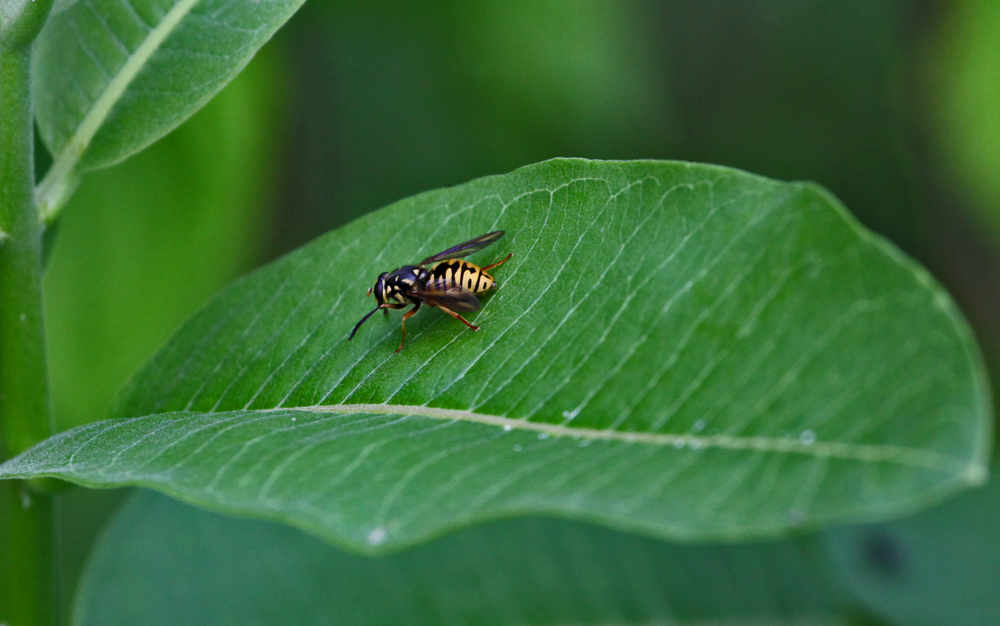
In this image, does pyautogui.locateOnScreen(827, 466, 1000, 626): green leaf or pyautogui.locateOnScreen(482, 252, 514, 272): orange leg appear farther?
pyautogui.locateOnScreen(827, 466, 1000, 626): green leaf

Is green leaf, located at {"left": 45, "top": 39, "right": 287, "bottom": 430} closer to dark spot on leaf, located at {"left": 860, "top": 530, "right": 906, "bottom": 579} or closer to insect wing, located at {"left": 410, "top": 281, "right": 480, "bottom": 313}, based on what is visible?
insect wing, located at {"left": 410, "top": 281, "right": 480, "bottom": 313}

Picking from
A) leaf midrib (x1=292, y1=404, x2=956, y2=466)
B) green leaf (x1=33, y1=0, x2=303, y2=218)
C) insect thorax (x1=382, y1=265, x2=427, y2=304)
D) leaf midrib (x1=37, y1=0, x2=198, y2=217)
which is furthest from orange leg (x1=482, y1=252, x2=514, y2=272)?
leaf midrib (x1=37, y1=0, x2=198, y2=217)

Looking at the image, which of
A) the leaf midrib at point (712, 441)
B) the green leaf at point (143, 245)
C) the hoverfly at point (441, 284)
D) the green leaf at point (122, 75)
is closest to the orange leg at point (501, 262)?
the hoverfly at point (441, 284)

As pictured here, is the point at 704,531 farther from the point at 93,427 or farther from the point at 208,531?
the point at 208,531

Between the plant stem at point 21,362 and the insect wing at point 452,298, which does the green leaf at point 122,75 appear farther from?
the insect wing at point 452,298

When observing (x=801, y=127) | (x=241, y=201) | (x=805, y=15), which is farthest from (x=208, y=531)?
(x=805, y=15)
